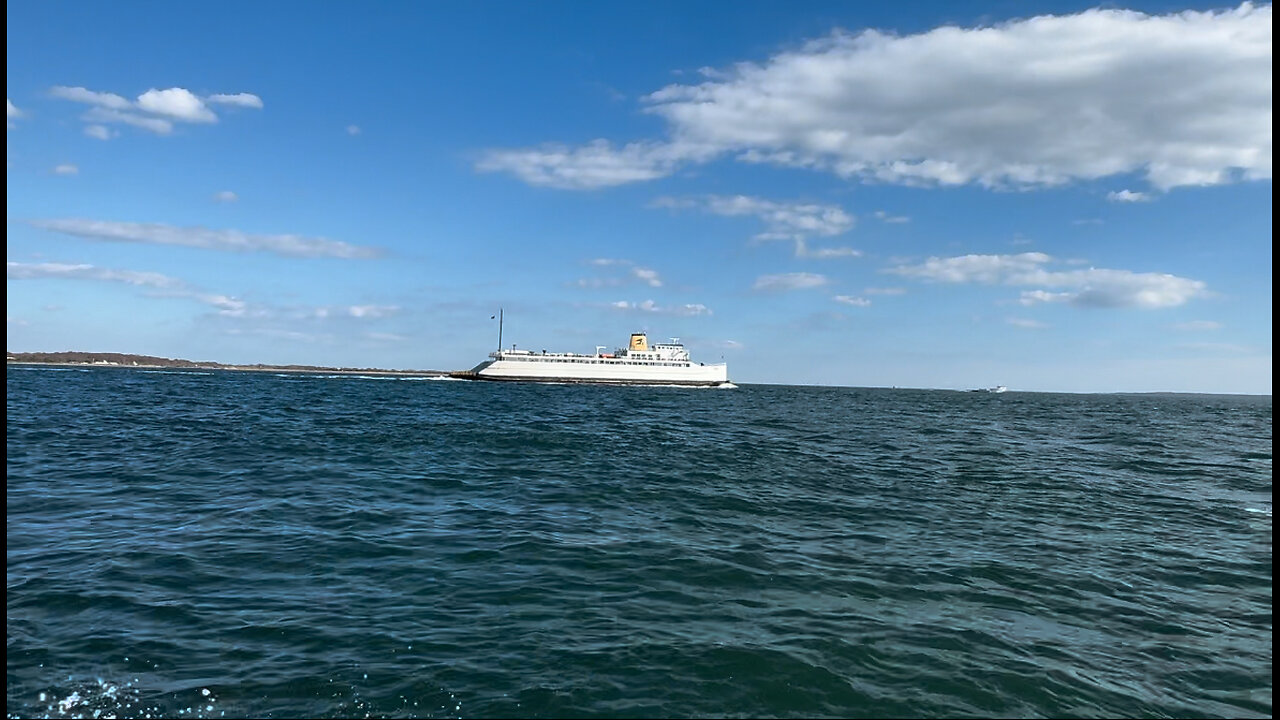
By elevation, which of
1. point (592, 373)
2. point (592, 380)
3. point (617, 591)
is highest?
point (592, 373)

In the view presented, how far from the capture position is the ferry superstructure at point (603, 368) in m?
131

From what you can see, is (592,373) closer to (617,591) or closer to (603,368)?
(603,368)

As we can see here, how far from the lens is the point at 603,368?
Result: 132 metres

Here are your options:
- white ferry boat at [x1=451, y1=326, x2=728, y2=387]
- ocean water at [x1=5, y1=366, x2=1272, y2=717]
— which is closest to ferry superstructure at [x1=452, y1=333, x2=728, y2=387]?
white ferry boat at [x1=451, y1=326, x2=728, y2=387]

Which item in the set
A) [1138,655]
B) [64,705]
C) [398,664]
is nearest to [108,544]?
[64,705]

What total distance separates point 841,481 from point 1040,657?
1343 cm

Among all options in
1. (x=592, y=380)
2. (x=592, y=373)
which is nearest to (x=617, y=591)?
(x=592, y=380)

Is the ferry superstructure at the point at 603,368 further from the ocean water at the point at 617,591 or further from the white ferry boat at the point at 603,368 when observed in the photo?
the ocean water at the point at 617,591

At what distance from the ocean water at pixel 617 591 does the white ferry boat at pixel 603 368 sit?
350ft

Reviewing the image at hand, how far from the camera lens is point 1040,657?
8742 millimetres

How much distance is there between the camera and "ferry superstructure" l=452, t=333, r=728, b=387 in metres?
131

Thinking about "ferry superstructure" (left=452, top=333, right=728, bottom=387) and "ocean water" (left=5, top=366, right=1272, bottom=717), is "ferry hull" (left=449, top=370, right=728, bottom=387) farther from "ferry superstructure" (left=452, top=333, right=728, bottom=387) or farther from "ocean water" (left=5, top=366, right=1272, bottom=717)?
"ocean water" (left=5, top=366, right=1272, bottom=717)

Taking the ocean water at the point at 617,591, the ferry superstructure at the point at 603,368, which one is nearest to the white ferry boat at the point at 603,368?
the ferry superstructure at the point at 603,368

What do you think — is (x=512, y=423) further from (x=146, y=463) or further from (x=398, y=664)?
(x=398, y=664)
